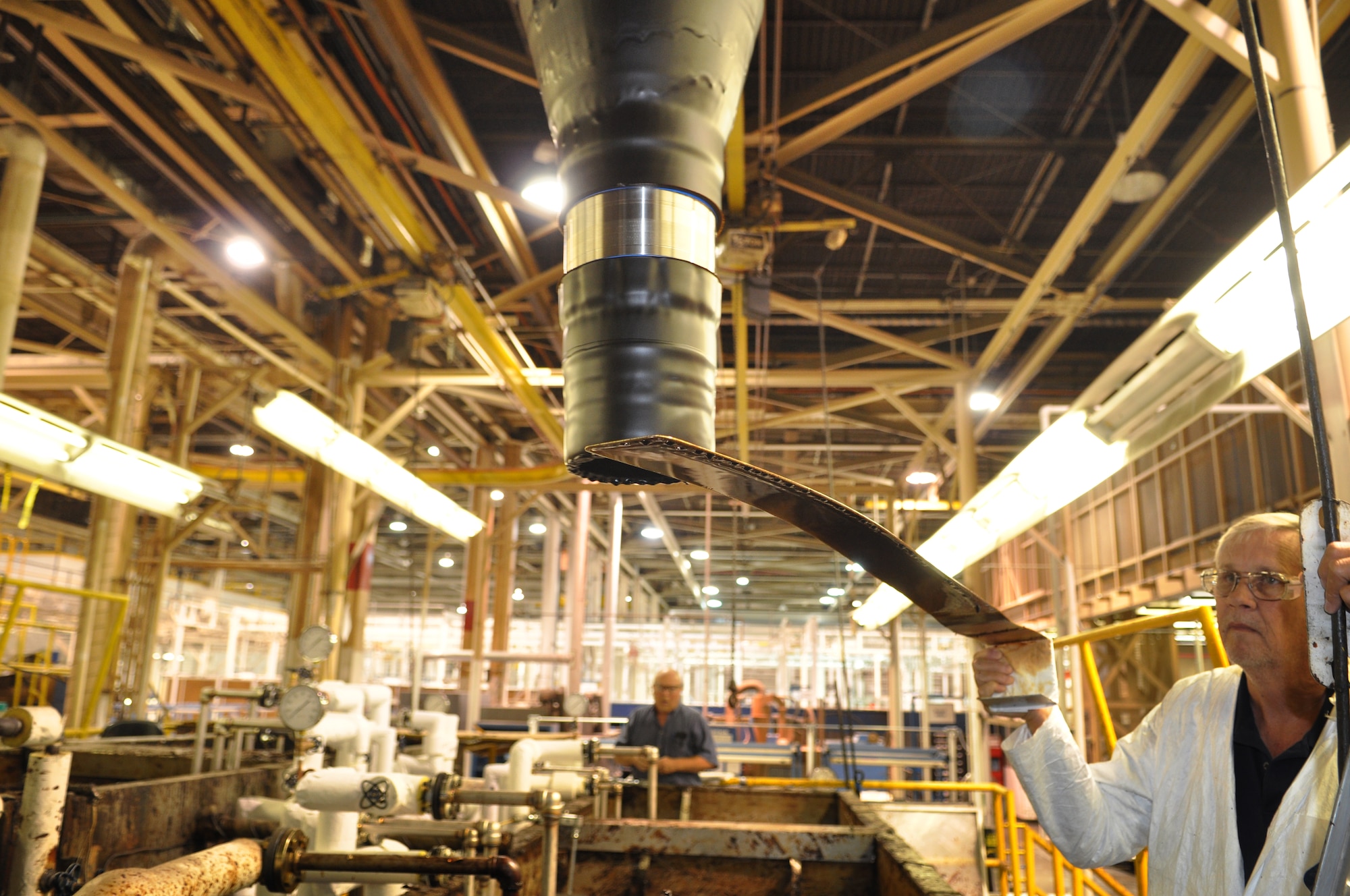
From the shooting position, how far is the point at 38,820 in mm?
2539

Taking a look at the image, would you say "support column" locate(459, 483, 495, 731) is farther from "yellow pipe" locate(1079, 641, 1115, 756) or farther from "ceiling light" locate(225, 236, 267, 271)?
"yellow pipe" locate(1079, 641, 1115, 756)

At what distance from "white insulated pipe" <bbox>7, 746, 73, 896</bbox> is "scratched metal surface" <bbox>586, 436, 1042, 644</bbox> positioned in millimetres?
2250

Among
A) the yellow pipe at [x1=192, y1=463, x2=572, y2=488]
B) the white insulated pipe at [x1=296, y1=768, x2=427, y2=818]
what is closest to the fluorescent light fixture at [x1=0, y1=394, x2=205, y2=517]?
the white insulated pipe at [x1=296, y1=768, x2=427, y2=818]

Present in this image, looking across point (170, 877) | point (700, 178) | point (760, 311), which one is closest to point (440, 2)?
point (760, 311)

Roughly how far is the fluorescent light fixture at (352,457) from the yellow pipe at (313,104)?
1268 mm

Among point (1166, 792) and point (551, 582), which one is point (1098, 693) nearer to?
point (1166, 792)

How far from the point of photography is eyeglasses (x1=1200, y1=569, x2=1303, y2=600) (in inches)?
70.9

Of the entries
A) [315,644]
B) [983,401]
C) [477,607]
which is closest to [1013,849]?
[315,644]

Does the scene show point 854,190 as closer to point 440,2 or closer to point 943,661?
point 440,2

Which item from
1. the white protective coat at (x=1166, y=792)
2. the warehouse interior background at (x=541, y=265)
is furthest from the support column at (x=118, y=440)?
the white protective coat at (x=1166, y=792)

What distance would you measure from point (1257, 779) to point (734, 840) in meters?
2.26

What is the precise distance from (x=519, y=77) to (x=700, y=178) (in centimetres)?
385

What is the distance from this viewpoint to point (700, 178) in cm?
171

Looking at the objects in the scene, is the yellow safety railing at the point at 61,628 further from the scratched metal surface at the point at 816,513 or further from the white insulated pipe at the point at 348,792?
the scratched metal surface at the point at 816,513
